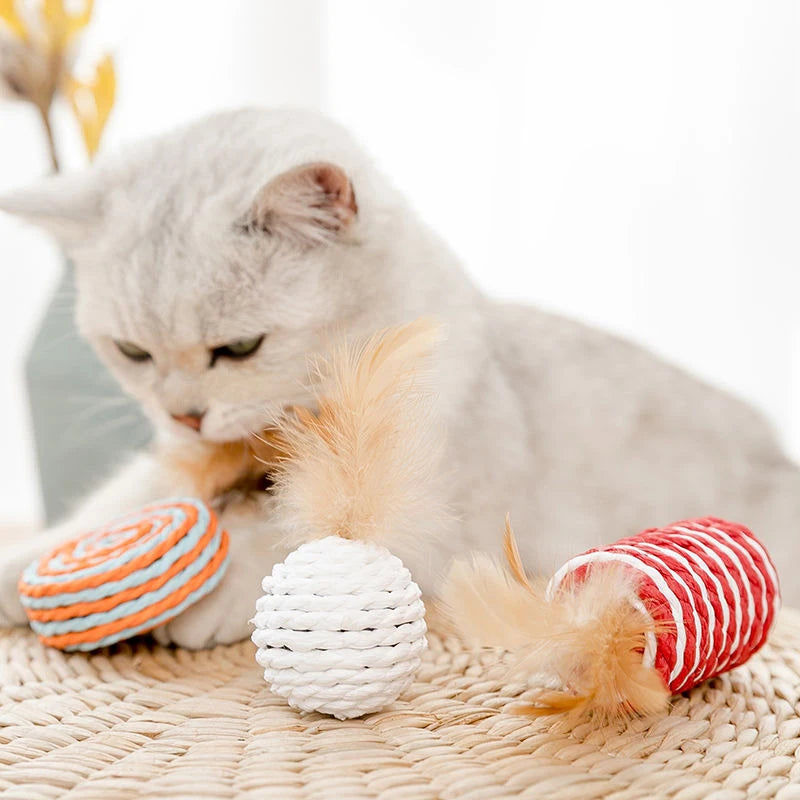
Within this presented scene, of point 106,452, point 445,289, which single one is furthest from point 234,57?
point 445,289

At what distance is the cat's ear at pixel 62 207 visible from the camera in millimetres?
1119

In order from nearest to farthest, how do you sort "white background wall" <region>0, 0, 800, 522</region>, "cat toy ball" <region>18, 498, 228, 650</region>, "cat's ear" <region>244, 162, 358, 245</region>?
"cat toy ball" <region>18, 498, 228, 650</region> → "cat's ear" <region>244, 162, 358, 245</region> → "white background wall" <region>0, 0, 800, 522</region>

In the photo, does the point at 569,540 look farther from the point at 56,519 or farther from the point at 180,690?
the point at 56,519

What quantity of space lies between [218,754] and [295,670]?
8 centimetres

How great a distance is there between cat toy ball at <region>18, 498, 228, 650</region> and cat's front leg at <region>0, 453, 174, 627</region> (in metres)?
0.08

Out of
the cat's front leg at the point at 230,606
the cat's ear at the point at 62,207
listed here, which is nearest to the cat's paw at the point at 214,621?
the cat's front leg at the point at 230,606

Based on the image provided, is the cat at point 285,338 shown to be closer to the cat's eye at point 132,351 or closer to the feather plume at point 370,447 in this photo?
the cat's eye at point 132,351

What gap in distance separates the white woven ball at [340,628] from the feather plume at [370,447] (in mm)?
21

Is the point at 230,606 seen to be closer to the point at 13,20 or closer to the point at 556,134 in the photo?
the point at 13,20

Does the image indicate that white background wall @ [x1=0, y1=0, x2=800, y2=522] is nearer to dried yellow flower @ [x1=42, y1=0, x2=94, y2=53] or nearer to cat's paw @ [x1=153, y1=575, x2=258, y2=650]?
dried yellow flower @ [x1=42, y1=0, x2=94, y2=53]

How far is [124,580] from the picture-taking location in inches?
33.1

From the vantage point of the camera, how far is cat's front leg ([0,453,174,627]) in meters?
0.98

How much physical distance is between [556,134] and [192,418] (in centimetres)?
133

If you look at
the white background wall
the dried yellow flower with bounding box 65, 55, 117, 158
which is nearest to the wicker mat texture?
the dried yellow flower with bounding box 65, 55, 117, 158
